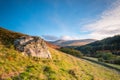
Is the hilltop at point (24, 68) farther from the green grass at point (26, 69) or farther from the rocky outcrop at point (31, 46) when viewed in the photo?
the rocky outcrop at point (31, 46)

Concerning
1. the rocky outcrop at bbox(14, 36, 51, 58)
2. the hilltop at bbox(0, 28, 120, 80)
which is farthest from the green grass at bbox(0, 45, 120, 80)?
the rocky outcrop at bbox(14, 36, 51, 58)

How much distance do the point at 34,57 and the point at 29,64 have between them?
254 cm

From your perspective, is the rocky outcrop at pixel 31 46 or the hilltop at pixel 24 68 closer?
the hilltop at pixel 24 68

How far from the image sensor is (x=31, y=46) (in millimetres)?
23094

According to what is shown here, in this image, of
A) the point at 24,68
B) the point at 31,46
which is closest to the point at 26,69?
the point at 24,68

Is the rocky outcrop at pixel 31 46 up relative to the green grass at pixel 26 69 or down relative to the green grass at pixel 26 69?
up

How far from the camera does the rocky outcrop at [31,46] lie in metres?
22.2

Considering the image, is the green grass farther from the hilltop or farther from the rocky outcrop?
the rocky outcrop

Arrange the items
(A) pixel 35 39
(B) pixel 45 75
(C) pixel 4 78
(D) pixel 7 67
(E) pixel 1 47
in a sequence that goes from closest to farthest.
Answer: (C) pixel 4 78 → (D) pixel 7 67 → (B) pixel 45 75 → (E) pixel 1 47 → (A) pixel 35 39

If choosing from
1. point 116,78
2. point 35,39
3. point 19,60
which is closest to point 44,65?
point 19,60

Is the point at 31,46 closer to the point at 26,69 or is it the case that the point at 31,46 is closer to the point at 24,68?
the point at 24,68

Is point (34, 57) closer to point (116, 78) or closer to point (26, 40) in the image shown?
point (26, 40)

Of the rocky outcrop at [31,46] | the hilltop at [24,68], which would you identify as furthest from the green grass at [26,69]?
the rocky outcrop at [31,46]

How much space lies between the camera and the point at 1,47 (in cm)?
2080
